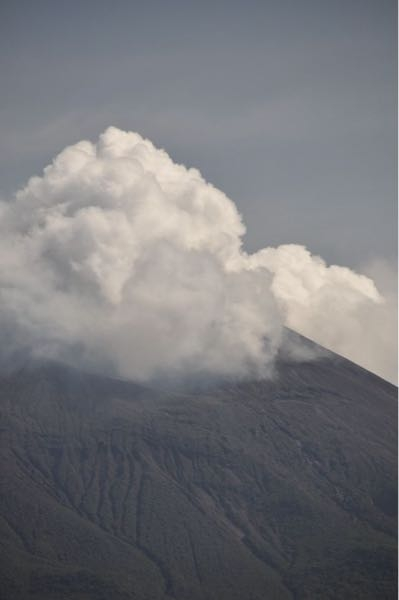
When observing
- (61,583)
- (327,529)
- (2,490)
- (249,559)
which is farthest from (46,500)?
(327,529)

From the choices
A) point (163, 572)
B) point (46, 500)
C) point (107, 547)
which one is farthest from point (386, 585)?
point (46, 500)

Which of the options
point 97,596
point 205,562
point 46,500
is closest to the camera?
point 97,596

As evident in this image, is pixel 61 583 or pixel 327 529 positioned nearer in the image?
pixel 61 583

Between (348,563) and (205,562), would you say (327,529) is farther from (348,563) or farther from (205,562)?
(205,562)

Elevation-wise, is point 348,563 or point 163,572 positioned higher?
point 348,563

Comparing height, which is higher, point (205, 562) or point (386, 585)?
point (386, 585)

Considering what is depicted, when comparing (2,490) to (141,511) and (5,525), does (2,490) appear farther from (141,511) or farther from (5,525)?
(141,511)

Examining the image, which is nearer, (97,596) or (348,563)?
(97,596)

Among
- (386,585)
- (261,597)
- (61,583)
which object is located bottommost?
(61,583)

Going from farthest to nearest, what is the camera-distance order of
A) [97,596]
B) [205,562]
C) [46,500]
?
[46,500], [205,562], [97,596]
